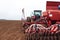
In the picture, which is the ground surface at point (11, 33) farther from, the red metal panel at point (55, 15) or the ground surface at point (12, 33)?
the red metal panel at point (55, 15)

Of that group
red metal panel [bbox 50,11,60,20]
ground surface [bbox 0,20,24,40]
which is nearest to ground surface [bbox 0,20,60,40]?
ground surface [bbox 0,20,24,40]

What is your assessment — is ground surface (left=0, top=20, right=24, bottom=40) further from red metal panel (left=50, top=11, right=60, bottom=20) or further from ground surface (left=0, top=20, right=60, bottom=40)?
red metal panel (left=50, top=11, right=60, bottom=20)

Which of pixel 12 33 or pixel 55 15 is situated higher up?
pixel 55 15

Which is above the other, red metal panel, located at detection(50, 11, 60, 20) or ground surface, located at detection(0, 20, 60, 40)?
red metal panel, located at detection(50, 11, 60, 20)

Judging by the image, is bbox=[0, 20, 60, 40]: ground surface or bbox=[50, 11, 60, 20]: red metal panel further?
bbox=[0, 20, 60, 40]: ground surface

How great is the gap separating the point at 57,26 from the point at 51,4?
6.12 ft

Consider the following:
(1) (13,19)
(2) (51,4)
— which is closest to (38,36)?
(2) (51,4)

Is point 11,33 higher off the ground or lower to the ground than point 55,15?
lower

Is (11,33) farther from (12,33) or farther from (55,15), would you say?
(55,15)

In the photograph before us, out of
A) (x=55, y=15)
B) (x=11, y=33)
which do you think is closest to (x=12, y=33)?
(x=11, y=33)

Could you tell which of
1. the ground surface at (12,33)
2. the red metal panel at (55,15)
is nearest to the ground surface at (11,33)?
the ground surface at (12,33)

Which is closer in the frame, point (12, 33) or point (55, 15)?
point (55, 15)

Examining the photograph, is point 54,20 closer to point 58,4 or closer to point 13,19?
point 58,4

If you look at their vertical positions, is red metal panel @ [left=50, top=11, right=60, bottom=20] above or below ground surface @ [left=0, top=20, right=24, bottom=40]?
above
